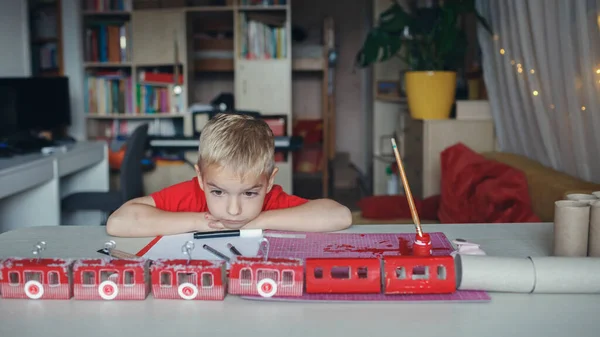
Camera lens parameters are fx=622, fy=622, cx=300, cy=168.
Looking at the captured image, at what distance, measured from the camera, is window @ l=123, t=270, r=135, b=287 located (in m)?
0.90

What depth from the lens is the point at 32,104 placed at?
3535 mm

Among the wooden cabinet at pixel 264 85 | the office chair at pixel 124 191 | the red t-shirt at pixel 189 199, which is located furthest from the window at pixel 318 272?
the wooden cabinet at pixel 264 85

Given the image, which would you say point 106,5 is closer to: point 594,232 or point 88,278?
point 88,278

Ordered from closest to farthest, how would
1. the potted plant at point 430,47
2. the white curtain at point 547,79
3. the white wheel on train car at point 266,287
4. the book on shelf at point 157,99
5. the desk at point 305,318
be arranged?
the desk at point 305,318, the white wheel on train car at point 266,287, the white curtain at point 547,79, the potted plant at point 430,47, the book on shelf at point 157,99

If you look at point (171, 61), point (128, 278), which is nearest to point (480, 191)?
point (128, 278)

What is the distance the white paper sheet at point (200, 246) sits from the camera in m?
1.09

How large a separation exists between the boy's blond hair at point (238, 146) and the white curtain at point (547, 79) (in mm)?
1301

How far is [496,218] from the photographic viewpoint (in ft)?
7.66

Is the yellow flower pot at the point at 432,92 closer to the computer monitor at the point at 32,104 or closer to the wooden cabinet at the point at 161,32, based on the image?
the wooden cabinet at the point at 161,32

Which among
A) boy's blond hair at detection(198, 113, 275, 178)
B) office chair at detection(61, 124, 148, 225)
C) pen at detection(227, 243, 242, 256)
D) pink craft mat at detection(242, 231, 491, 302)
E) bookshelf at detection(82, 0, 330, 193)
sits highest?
bookshelf at detection(82, 0, 330, 193)

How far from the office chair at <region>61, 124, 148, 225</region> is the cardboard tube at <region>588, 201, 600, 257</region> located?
7.79 ft

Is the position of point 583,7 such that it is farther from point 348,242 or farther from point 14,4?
point 14,4

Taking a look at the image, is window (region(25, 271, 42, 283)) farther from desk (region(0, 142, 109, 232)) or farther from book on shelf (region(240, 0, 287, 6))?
book on shelf (region(240, 0, 287, 6))

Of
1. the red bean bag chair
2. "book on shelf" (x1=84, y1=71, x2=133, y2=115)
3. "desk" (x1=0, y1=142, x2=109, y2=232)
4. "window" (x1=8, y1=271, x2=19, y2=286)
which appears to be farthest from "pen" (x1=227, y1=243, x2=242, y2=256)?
"book on shelf" (x1=84, y1=71, x2=133, y2=115)
